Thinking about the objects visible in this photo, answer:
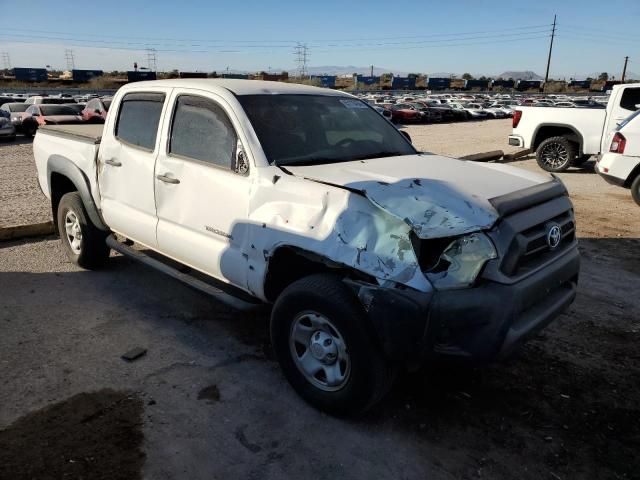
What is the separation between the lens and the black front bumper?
251 centimetres

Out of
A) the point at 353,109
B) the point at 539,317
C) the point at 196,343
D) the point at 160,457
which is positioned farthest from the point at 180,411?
the point at 353,109

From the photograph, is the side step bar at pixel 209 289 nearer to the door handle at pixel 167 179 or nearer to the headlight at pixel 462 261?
the door handle at pixel 167 179

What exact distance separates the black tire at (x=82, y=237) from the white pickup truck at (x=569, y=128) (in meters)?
10.0

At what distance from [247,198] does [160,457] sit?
5.16ft

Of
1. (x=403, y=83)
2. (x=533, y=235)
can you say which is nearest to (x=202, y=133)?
(x=533, y=235)

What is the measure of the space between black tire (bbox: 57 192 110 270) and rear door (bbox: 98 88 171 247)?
17.6 inches

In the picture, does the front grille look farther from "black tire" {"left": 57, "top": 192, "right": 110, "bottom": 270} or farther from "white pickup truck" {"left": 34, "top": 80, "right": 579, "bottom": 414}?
"black tire" {"left": 57, "top": 192, "right": 110, "bottom": 270}

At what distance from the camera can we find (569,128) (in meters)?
11.7

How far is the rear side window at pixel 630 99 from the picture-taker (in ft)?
35.8

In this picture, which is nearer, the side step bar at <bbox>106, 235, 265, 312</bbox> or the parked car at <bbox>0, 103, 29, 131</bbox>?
the side step bar at <bbox>106, 235, 265, 312</bbox>

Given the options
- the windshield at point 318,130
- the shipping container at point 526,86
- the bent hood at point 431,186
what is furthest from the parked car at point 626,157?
the shipping container at point 526,86

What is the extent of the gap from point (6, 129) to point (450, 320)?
19139 millimetres

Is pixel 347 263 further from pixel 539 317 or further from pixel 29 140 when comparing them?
pixel 29 140

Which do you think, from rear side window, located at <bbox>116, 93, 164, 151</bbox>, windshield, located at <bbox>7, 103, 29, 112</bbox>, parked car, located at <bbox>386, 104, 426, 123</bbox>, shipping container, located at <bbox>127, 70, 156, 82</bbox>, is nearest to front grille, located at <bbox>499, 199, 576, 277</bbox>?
rear side window, located at <bbox>116, 93, 164, 151</bbox>
